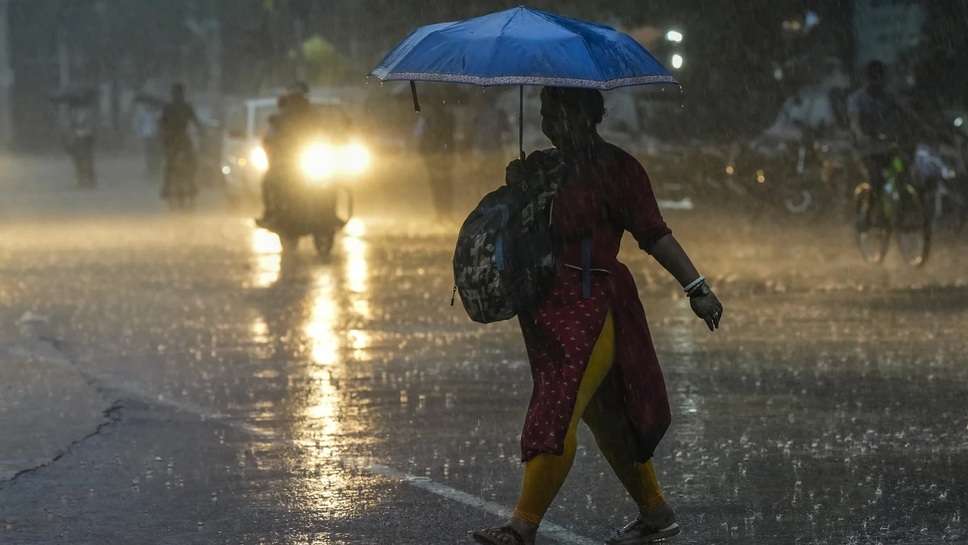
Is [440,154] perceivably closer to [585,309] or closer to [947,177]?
[947,177]

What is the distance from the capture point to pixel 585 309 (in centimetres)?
601

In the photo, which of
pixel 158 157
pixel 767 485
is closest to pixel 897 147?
pixel 767 485

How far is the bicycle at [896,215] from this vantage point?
54.6 ft

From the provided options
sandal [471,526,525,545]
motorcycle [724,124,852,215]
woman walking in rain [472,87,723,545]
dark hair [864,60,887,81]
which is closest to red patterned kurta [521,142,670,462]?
woman walking in rain [472,87,723,545]

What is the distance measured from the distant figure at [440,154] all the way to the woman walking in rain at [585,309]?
61.1 feet

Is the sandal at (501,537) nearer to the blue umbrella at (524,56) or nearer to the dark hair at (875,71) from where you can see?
the blue umbrella at (524,56)

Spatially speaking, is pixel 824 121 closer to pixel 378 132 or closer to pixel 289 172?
pixel 378 132

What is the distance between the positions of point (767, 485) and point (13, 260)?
42.4ft

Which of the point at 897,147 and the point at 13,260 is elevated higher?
the point at 897,147

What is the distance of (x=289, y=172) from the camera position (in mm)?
19391

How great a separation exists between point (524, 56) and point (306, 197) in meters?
13.2

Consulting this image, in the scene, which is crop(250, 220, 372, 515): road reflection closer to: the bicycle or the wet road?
the wet road

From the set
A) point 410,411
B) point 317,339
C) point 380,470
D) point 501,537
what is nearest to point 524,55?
point 501,537

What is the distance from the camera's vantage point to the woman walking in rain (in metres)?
6.00
